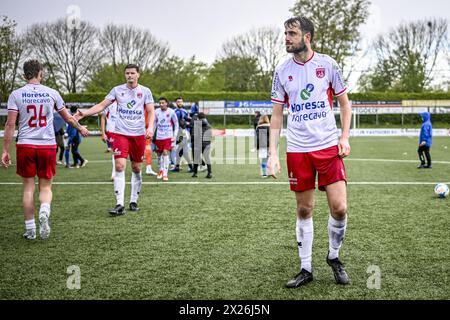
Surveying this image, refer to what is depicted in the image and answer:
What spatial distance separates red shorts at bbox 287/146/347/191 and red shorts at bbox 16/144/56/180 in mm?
3510

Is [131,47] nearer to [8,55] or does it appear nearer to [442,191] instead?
[8,55]

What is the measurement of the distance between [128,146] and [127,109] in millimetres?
639

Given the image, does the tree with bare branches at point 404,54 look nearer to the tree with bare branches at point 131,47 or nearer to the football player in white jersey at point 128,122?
the tree with bare branches at point 131,47

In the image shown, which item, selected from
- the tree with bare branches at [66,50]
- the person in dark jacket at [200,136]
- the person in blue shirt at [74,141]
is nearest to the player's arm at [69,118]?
the person in dark jacket at [200,136]

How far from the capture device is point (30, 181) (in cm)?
638

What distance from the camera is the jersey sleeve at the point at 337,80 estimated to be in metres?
4.49

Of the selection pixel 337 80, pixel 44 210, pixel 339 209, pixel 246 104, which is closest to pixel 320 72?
pixel 337 80

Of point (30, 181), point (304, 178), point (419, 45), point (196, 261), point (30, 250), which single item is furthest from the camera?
point (419, 45)

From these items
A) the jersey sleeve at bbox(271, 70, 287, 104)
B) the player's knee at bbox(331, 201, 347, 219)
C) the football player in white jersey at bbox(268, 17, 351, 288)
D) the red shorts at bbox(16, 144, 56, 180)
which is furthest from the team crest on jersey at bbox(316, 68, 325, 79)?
the red shorts at bbox(16, 144, 56, 180)

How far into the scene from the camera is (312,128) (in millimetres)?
4453

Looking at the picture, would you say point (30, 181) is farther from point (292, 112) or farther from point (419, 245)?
point (419, 245)

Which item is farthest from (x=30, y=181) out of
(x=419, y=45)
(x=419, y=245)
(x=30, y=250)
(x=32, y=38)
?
(x=419, y=45)
